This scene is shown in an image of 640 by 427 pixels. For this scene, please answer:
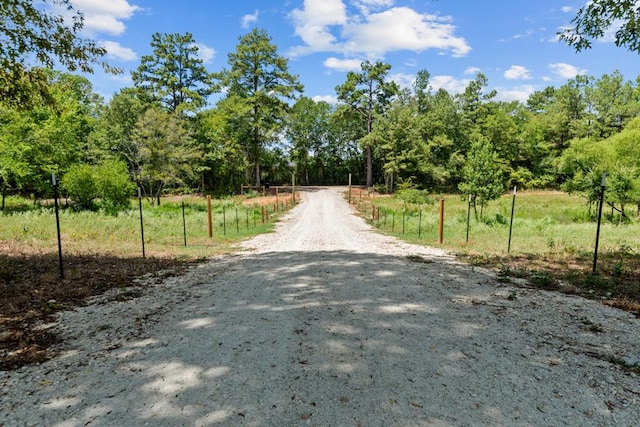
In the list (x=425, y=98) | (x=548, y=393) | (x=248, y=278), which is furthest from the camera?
(x=425, y=98)

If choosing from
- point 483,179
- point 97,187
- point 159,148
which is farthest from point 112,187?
point 483,179

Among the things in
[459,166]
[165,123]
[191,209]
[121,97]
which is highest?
[121,97]

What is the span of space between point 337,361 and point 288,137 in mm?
55397

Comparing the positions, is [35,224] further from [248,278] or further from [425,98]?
[425,98]

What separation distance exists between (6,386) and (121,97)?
1938 inches

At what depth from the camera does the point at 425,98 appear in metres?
57.2

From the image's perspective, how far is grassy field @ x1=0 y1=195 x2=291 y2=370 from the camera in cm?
484

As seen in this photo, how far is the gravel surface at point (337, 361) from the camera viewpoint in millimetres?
2941

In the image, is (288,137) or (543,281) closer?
(543,281)

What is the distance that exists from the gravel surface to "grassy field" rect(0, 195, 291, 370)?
445 millimetres

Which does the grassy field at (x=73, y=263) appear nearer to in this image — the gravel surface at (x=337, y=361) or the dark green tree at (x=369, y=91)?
the gravel surface at (x=337, y=361)

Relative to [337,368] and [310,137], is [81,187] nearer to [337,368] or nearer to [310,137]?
[337,368]

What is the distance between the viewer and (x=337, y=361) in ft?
12.3

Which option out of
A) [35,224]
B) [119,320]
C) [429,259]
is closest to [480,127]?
[429,259]
